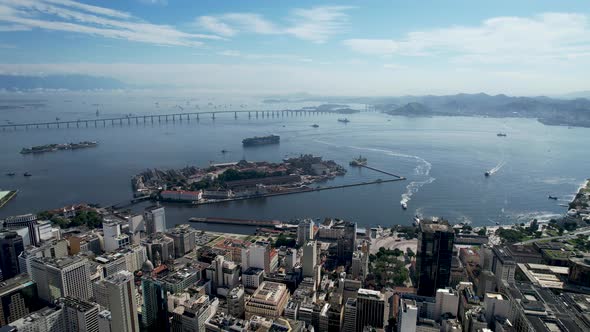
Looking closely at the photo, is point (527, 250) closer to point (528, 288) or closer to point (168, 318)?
point (528, 288)

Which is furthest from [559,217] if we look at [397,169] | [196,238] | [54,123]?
[54,123]

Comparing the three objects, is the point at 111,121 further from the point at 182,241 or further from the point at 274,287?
the point at 274,287

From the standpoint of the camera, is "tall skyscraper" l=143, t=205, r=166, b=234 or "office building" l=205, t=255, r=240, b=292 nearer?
"office building" l=205, t=255, r=240, b=292

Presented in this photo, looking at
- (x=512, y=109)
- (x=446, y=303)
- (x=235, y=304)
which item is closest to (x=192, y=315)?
(x=235, y=304)

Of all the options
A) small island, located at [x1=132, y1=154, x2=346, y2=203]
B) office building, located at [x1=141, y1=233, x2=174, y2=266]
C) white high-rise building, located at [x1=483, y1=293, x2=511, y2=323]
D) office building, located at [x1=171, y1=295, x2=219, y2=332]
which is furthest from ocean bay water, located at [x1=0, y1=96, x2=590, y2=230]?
white high-rise building, located at [x1=483, y1=293, x2=511, y2=323]

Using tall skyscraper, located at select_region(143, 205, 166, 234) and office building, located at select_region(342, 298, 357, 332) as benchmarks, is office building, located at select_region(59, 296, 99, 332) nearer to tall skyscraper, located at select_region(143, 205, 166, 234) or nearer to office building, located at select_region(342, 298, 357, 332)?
office building, located at select_region(342, 298, 357, 332)

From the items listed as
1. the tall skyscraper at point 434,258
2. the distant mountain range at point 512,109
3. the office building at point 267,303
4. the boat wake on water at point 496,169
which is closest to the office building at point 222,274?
the office building at point 267,303

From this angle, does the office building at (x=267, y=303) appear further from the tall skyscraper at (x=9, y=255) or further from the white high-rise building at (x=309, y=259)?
the tall skyscraper at (x=9, y=255)
